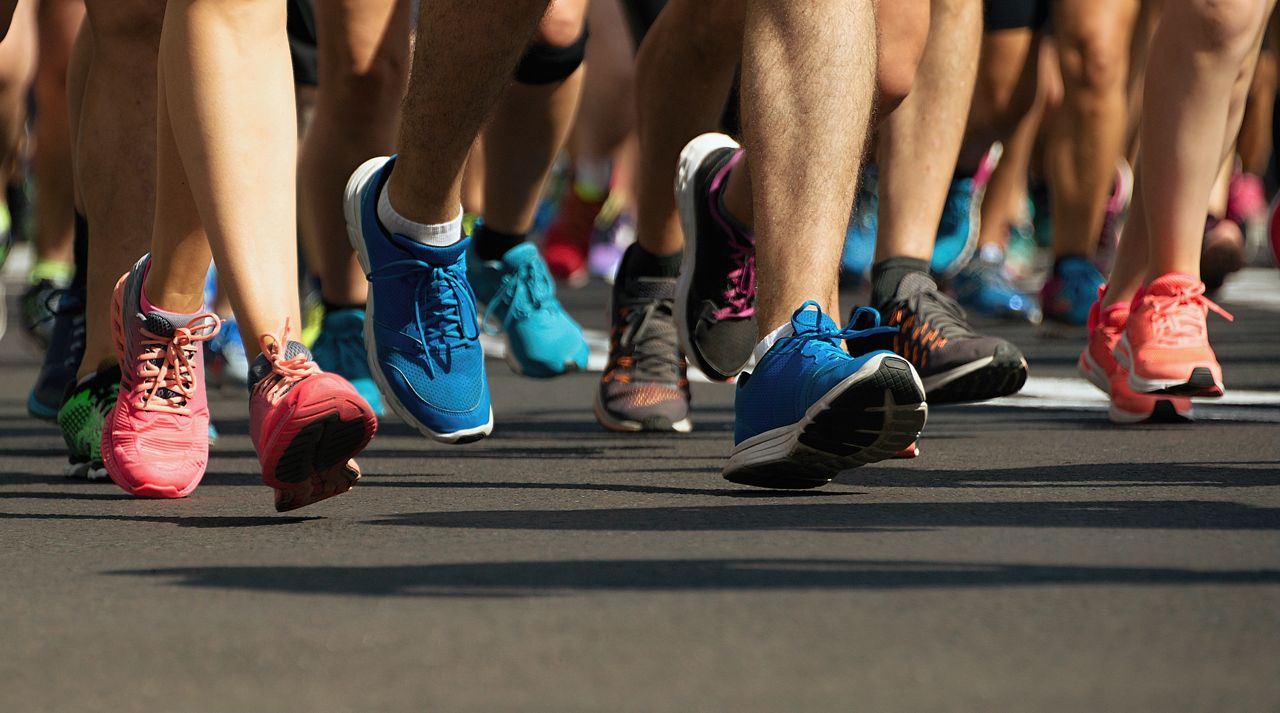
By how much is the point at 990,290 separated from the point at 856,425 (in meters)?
4.99

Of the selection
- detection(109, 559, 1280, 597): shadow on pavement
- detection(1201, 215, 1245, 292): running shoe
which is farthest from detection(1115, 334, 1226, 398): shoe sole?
detection(1201, 215, 1245, 292): running shoe

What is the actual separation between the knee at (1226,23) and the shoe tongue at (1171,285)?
453mm

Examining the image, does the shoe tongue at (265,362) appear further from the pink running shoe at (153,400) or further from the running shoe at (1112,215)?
the running shoe at (1112,215)

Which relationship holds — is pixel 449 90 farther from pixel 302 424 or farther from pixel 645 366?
pixel 645 366

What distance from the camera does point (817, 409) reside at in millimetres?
2686

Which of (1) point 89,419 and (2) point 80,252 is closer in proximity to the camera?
(1) point 89,419

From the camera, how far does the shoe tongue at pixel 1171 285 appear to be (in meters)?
3.98

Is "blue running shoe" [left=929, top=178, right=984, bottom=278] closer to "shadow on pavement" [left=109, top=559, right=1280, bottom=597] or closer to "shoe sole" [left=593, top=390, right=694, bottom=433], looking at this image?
"shoe sole" [left=593, top=390, right=694, bottom=433]

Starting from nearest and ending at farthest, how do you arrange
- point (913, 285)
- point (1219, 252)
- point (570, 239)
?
1. point (913, 285)
2. point (1219, 252)
3. point (570, 239)

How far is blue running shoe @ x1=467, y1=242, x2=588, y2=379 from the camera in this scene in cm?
421

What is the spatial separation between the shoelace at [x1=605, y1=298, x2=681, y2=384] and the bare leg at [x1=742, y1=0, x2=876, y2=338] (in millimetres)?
1230

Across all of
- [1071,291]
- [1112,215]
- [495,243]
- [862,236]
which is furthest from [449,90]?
[1112,215]

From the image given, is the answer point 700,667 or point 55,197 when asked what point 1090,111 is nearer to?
point 55,197

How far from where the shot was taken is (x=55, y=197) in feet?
19.2
